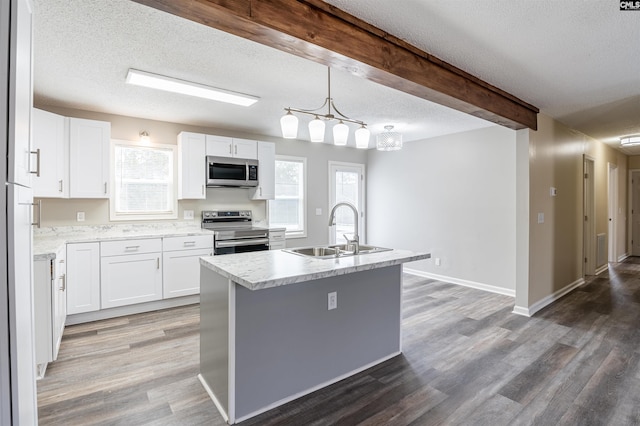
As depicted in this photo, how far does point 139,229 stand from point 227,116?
1.83 metres

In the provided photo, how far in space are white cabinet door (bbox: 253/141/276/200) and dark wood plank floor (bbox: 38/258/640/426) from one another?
200 cm

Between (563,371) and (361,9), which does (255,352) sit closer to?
(361,9)

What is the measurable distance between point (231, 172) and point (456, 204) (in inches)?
135

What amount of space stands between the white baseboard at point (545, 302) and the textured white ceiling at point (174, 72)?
2.42m

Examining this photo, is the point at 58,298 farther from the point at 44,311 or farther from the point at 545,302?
the point at 545,302

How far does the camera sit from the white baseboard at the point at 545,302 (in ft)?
12.3

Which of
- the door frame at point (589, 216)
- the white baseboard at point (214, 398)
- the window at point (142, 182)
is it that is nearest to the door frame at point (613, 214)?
the door frame at point (589, 216)

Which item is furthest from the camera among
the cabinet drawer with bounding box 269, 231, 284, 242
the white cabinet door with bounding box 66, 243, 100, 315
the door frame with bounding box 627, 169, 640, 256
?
the door frame with bounding box 627, 169, 640, 256

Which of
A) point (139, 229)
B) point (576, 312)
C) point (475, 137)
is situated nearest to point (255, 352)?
point (139, 229)

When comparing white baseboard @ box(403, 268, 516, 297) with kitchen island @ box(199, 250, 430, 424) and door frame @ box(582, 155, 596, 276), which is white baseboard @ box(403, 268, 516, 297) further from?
kitchen island @ box(199, 250, 430, 424)

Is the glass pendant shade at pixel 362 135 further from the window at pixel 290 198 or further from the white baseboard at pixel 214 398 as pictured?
the window at pixel 290 198

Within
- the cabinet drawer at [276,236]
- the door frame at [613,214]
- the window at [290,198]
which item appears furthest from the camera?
the door frame at [613,214]

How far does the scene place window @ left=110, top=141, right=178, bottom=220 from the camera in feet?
13.5

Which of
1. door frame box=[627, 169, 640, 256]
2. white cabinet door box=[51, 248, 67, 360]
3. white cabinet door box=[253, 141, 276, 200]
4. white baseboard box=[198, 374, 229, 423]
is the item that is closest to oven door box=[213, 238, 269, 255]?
white cabinet door box=[253, 141, 276, 200]
